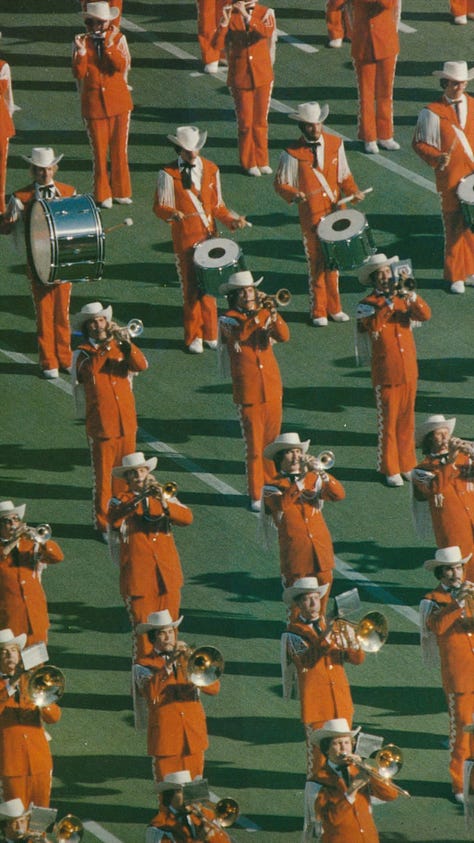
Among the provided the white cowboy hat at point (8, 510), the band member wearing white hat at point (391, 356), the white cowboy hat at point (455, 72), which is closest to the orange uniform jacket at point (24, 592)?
the white cowboy hat at point (8, 510)

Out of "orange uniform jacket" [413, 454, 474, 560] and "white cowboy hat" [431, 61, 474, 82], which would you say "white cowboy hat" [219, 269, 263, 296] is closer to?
"orange uniform jacket" [413, 454, 474, 560]

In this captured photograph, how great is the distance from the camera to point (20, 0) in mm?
26766

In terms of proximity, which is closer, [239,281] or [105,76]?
[239,281]

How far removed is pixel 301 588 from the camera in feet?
63.7

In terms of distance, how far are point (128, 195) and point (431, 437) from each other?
4747mm

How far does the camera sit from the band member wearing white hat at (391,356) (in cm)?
2145

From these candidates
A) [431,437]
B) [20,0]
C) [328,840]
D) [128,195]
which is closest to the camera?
[328,840]

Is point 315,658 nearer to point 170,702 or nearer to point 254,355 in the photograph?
point 170,702

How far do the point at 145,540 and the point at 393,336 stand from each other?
2.38m

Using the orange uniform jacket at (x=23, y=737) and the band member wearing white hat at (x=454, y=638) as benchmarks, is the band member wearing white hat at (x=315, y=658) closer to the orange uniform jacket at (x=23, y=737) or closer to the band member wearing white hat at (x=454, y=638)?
the band member wearing white hat at (x=454, y=638)

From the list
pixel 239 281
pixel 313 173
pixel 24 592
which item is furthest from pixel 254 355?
pixel 24 592

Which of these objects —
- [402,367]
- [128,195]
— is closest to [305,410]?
[402,367]

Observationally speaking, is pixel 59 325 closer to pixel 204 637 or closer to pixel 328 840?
pixel 204 637

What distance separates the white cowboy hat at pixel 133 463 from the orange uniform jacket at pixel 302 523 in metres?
0.79
